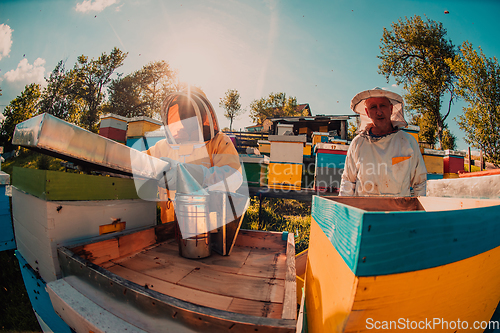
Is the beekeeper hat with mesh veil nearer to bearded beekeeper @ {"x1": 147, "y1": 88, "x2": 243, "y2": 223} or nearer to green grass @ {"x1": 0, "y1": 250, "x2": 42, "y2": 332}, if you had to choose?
bearded beekeeper @ {"x1": 147, "y1": 88, "x2": 243, "y2": 223}

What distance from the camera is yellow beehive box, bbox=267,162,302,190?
5594 millimetres

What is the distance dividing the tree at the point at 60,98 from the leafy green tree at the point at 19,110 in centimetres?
62

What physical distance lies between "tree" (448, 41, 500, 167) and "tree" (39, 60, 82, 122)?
1137 inches

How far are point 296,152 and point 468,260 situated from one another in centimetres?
506

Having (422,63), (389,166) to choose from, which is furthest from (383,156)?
(422,63)

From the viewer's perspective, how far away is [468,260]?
59cm

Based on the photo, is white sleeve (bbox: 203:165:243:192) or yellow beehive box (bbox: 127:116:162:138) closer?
white sleeve (bbox: 203:165:243:192)

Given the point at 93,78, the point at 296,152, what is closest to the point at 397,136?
the point at 296,152

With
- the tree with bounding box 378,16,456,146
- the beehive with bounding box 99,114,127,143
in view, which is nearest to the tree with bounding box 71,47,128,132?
the beehive with bounding box 99,114,127,143

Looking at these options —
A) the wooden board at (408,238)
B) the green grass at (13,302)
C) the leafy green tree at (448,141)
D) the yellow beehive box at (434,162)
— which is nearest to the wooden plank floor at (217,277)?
the wooden board at (408,238)

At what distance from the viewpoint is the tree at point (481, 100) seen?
12477 mm

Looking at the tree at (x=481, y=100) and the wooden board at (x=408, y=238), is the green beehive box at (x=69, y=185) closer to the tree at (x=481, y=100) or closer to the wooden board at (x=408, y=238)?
the wooden board at (x=408, y=238)

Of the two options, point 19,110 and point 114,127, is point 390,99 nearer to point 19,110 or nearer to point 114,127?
point 114,127

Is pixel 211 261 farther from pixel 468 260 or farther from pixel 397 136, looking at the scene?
pixel 397 136
